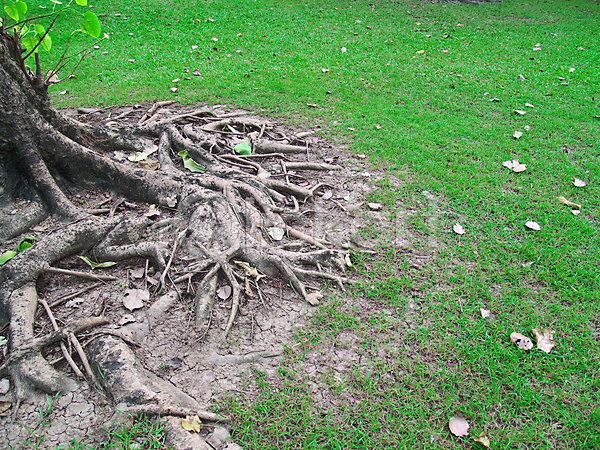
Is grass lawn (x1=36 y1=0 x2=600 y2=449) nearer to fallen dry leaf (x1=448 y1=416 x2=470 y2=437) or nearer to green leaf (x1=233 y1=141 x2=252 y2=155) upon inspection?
fallen dry leaf (x1=448 y1=416 x2=470 y2=437)

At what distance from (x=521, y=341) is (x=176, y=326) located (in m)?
2.42

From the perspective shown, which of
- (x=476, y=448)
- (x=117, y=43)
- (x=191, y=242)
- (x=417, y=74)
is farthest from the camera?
(x=117, y=43)

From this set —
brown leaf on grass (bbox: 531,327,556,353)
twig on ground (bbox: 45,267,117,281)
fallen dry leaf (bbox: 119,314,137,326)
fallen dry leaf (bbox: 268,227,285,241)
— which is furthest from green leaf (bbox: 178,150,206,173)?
brown leaf on grass (bbox: 531,327,556,353)

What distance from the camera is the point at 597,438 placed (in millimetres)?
2400

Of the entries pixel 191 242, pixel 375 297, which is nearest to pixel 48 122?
pixel 191 242

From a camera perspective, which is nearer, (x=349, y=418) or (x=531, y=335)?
(x=349, y=418)

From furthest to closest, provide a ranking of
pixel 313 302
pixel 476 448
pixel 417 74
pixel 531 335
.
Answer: pixel 417 74
pixel 313 302
pixel 531 335
pixel 476 448

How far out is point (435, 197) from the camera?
176 inches

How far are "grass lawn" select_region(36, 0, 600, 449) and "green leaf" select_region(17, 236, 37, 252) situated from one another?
2130mm

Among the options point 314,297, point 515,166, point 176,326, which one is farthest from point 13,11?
point 515,166

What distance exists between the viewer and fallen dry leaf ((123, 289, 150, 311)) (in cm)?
312

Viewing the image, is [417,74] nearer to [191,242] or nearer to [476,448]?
[191,242]

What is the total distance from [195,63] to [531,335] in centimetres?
734

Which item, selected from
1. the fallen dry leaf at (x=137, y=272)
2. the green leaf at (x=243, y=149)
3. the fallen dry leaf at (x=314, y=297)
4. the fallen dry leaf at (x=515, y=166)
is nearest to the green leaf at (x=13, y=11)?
the fallen dry leaf at (x=137, y=272)
